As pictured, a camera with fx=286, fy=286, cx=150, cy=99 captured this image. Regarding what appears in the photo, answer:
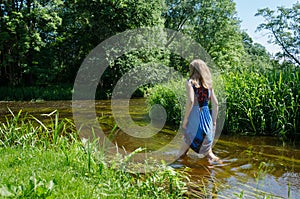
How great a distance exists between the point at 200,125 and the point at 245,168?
97cm

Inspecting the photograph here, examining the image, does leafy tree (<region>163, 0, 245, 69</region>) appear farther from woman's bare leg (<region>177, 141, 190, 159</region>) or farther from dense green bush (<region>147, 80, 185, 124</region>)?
woman's bare leg (<region>177, 141, 190, 159</region>)

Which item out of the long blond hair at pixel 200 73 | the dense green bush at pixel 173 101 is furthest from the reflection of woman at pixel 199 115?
the dense green bush at pixel 173 101

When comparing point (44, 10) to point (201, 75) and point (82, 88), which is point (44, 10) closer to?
point (82, 88)

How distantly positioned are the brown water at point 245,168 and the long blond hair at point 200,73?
1.33 meters

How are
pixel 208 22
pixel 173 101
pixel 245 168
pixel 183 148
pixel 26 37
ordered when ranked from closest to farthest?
pixel 245 168, pixel 183 148, pixel 173 101, pixel 26 37, pixel 208 22

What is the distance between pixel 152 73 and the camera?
21.9 m

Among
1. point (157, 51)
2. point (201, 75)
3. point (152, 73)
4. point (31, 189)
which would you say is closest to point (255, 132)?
point (201, 75)

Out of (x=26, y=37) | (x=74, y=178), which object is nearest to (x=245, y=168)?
(x=74, y=178)

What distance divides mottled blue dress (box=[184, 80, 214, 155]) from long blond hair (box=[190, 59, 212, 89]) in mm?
87

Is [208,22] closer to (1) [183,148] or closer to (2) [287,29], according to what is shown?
(2) [287,29]

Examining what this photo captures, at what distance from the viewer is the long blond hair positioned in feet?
14.9

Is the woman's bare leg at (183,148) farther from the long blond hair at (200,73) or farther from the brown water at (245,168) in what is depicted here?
the long blond hair at (200,73)

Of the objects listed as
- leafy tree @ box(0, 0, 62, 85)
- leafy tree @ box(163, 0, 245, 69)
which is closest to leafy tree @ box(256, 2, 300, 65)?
leafy tree @ box(163, 0, 245, 69)

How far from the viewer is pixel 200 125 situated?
4.67 meters
